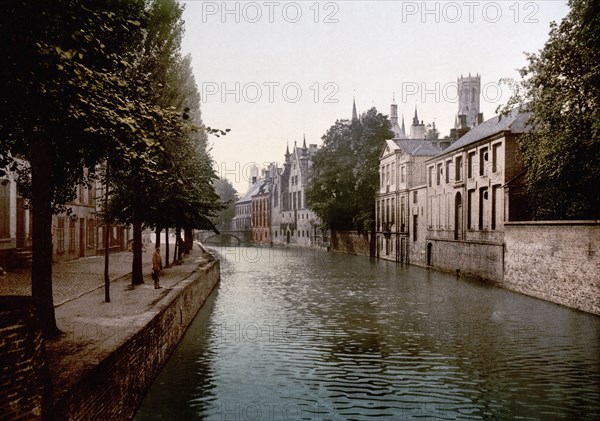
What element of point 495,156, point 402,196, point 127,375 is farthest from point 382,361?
point 402,196

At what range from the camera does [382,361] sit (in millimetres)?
13414

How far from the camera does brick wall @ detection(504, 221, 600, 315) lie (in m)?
Answer: 19.7

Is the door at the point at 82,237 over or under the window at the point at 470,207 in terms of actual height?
under

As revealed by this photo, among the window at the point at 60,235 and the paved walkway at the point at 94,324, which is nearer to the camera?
the paved walkway at the point at 94,324

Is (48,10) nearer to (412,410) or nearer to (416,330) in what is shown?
(412,410)

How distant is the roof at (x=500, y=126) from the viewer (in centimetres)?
2869

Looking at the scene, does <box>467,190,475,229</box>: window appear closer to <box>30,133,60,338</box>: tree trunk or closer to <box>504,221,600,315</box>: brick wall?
<box>504,221,600,315</box>: brick wall

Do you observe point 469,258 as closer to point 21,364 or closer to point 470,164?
point 470,164

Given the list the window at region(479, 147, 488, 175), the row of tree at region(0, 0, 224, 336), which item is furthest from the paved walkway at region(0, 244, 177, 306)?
the window at region(479, 147, 488, 175)

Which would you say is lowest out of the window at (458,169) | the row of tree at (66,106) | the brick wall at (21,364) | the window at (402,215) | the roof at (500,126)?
A: the brick wall at (21,364)

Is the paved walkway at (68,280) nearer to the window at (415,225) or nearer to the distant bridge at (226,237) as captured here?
the window at (415,225)

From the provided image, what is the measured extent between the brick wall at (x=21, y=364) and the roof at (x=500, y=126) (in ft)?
80.0

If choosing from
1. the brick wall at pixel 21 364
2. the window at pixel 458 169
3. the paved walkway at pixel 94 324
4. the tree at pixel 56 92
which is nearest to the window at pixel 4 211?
the paved walkway at pixel 94 324

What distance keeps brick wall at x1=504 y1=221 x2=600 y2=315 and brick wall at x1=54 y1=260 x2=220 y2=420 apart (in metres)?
14.6
